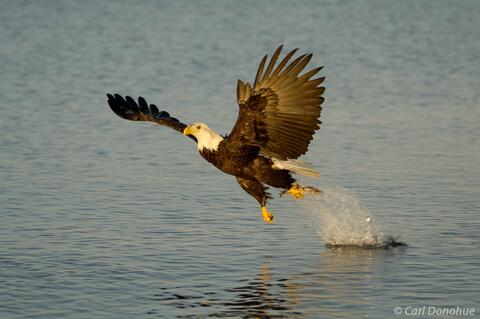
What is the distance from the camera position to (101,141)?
604 inches

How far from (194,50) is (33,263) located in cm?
1531

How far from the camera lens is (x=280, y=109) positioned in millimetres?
9523

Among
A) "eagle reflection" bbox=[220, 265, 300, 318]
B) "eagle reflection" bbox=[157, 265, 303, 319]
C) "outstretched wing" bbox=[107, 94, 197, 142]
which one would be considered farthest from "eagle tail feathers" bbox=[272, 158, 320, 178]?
Result: "outstretched wing" bbox=[107, 94, 197, 142]

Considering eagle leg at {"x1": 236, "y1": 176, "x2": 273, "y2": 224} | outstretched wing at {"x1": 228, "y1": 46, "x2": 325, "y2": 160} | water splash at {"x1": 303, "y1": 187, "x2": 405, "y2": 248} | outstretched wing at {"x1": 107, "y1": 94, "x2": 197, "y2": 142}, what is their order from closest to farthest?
outstretched wing at {"x1": 228, "y1": 46, "x2": 325, "y2": 160}, eagle leg at {"x1": 236, "y1": 176, "x2": 273, "y2": 224}, water splash at {"x1": 303, "y1": 187, "x2": 405, "y2": 248}, outstretched wing at {"x1": 107, "y1": 94, "x2": 197, "y2": 142}

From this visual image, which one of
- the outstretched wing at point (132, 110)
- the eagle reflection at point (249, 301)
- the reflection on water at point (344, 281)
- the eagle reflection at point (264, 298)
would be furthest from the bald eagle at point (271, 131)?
the outstretched wing at point (132, 110)

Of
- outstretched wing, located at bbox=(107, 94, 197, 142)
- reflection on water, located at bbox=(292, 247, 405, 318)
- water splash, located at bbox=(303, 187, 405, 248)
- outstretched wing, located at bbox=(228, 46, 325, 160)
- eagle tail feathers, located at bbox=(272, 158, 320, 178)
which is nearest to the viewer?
reflection on water, located at bbox=(292, 247, 405, 318)

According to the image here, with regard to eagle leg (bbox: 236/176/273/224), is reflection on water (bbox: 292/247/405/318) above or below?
below

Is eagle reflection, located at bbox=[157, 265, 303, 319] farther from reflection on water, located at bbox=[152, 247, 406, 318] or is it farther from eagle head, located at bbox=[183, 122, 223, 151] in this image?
eagle head, located at bbox=[183, 122, 223, 151]

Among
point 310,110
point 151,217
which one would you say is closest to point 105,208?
point 151,217

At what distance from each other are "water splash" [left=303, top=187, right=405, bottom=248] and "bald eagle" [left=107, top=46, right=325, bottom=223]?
772mm

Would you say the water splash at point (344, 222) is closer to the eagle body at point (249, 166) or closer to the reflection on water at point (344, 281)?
the reflection on water at point (344, 281)

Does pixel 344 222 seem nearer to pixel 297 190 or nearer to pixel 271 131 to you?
pixel 297 190

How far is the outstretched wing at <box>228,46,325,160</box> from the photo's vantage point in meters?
9.34

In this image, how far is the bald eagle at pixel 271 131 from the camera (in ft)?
30.7
